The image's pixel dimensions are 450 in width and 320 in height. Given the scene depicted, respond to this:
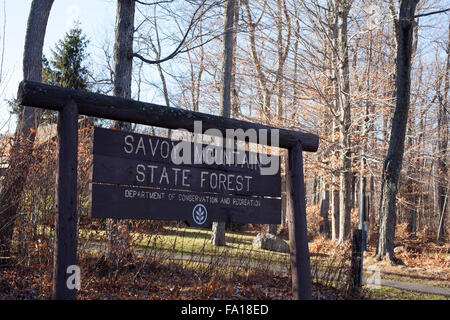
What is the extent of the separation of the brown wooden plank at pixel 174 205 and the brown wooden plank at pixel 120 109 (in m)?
0.71

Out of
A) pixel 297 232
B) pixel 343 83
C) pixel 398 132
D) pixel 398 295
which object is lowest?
pixel 398 295

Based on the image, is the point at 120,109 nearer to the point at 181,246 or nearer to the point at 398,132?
the point at 181,246

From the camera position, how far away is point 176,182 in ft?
15.1

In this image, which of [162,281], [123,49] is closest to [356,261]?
[162,281]

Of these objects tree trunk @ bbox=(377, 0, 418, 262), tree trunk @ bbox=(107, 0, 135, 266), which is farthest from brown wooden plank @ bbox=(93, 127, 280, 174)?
tree trunk @ bbox=(377, 0, 418, 262)

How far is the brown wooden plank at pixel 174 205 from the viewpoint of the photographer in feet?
13.6

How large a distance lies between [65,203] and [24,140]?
12.4 feet

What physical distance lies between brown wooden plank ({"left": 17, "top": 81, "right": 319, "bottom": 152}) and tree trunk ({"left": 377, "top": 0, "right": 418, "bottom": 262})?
7.35m

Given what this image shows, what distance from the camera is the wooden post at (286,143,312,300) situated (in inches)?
197

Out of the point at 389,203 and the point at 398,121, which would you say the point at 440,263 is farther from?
the point at 398,121

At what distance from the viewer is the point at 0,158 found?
6.57 metres

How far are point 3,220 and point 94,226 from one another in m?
1.42

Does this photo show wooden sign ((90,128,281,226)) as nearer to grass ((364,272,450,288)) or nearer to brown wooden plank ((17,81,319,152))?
brown wooden plank ((17,81,319,152))
